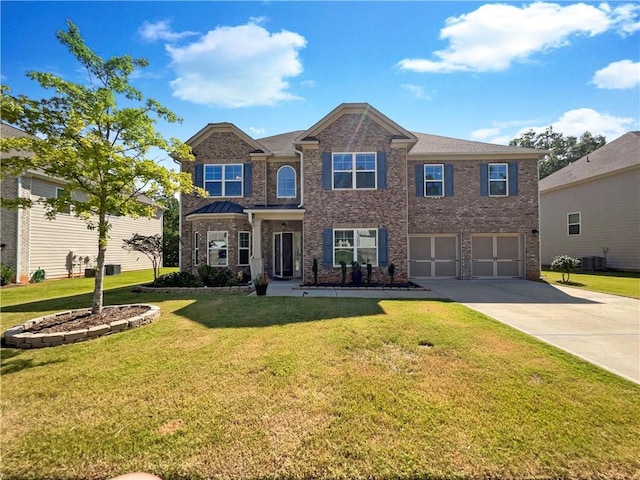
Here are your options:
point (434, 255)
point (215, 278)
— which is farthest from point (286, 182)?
point (434, 255)

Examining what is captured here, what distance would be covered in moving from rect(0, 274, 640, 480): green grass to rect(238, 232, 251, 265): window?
8106 mm

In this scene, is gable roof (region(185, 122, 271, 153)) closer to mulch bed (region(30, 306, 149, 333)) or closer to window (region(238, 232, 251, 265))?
window (region(238, 232, 251, 265))

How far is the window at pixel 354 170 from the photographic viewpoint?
1301 cm

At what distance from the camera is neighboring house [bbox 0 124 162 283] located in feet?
45.8

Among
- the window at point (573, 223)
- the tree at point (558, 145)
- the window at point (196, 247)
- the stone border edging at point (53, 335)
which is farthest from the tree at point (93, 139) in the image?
→ the tree at point (558, 145)

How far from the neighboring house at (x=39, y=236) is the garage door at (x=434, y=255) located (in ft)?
50.2

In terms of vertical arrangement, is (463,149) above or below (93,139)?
above

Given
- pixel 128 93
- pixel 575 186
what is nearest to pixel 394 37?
pixel 128 93

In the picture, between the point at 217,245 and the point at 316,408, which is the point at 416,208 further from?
the point at 316,408

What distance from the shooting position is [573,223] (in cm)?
2148

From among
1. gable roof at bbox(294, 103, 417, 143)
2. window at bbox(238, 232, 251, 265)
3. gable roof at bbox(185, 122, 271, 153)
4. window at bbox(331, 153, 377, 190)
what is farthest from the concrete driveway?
gable roof at bbox(185, 122, 271, 153)

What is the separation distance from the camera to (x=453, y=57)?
32.3 ft

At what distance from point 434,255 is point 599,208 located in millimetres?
13659

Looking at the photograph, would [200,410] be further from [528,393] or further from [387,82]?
[387,82]
